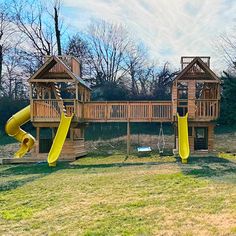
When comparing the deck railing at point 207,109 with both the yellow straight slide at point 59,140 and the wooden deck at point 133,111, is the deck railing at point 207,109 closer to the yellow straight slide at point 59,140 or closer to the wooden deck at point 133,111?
the wooden deck at point 133,111

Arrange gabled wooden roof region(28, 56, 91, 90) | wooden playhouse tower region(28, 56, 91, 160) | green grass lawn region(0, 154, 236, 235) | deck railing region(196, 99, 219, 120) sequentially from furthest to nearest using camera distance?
gabled wooden roof region(28, 56, 91, 90) < deck railing region(196, 99, 219, 120) < wooden playhouse tower region(28, 56, 91, 160) < green grass lawn region(0, 154, 236, 235)

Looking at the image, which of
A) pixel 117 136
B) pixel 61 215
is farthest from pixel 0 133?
pixel 61 215

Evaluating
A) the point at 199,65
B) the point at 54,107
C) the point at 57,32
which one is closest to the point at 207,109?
the point at 199,65

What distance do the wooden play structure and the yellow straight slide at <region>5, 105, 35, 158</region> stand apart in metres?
1.15

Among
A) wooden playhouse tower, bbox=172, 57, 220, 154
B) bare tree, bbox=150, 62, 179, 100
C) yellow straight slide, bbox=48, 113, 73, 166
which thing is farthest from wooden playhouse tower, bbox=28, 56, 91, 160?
bare tree, bbox=150, 62, 179, 100

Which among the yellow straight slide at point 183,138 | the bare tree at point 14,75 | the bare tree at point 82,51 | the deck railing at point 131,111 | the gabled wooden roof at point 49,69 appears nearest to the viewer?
the yellow straight slide at point 183,138

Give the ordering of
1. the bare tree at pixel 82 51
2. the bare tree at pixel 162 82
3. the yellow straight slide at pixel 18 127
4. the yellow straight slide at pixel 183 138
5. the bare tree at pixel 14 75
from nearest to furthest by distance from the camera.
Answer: the yellow straight slide at pixel 183 138 → the yellow straight slide at pixel 18 127 → the bare tree at pixel 162 82 → the bare tree at pixel 14 75 → the bare tree at pixel 82 51

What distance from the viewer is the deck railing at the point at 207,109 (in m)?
17.2

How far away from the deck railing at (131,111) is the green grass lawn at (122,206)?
8.58m

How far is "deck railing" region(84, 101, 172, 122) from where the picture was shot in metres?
18.1

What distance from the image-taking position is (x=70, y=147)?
17.3m

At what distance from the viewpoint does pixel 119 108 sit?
1828 cm

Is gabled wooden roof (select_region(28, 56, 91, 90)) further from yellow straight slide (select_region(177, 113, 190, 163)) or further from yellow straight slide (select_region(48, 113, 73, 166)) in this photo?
yellow straight slide (select_region(177, 113, 190, 163))

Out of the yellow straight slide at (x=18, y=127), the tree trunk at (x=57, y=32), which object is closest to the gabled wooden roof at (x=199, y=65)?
the yellow straight slide at (x=18, y=127)
